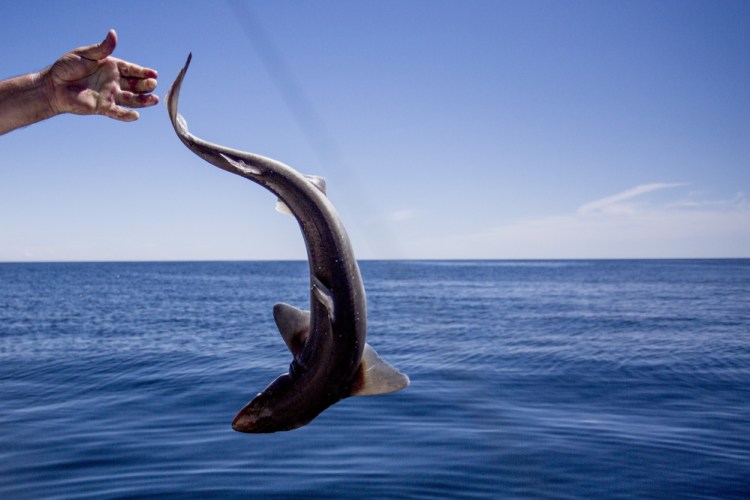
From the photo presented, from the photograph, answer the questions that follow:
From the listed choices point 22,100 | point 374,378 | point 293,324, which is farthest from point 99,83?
point 374,378

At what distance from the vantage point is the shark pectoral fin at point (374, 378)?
12.2 ft

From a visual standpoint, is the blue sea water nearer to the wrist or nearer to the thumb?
the wrist

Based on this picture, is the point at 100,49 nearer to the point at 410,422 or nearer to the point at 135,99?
the point at 135,99

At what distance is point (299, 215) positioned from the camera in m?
3.66

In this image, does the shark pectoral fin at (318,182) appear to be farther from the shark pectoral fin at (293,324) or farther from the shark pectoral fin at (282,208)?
the shark pectoral fin at (293,324)

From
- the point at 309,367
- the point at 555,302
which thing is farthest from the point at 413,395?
the point at 555,302

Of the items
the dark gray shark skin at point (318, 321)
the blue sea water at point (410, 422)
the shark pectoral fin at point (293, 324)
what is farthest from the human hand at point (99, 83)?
the blue sea water at point (410, 422)

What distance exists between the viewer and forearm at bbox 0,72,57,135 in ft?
11.4

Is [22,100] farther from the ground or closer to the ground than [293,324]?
farther from the ground

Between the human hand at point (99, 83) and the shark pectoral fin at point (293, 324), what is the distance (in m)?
1.54

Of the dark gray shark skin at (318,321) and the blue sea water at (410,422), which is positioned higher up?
the dark gray shark skin at (318,321)

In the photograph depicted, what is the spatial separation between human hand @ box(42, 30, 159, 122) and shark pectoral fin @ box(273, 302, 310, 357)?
1.54 meters

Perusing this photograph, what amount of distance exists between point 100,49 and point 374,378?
2426mm

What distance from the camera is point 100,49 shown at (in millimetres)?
3404
